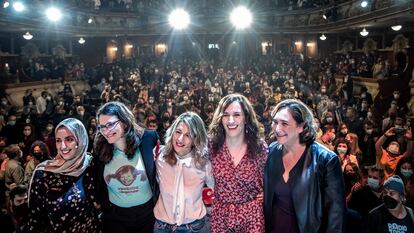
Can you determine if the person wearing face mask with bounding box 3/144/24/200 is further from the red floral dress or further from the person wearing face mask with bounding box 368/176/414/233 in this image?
the person wearing face mask with bounding box 368/176/414/233

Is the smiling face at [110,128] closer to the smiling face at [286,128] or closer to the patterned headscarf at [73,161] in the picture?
the patterned headscarf at [73,161]

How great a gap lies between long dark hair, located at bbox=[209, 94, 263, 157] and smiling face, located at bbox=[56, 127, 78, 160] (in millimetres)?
1135

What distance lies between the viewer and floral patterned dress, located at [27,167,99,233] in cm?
300

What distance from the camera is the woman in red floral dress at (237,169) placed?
9.67 feet

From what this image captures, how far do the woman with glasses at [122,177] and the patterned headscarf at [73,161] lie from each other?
136 mm

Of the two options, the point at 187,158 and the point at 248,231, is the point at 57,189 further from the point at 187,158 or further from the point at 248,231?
the point at 248,231

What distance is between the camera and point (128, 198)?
3182mm

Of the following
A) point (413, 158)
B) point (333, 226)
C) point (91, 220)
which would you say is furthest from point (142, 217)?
point (413, 158)

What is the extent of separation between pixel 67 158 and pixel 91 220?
56cm

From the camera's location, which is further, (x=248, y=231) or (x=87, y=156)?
(x=87, y=156)

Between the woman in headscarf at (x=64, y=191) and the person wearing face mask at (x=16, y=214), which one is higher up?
the woman in headscarf at (x=64, y=191)

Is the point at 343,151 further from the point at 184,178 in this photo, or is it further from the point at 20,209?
the point at 20,209

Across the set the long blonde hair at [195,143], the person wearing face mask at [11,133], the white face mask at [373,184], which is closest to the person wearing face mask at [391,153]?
the white face mask at [373,184]

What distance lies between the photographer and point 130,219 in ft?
10.4
